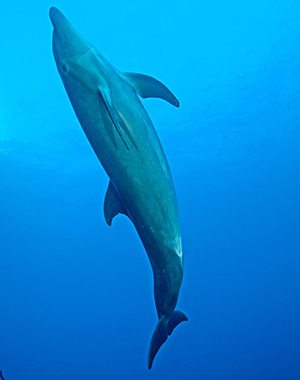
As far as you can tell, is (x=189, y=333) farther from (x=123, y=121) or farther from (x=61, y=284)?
(x=123, y=121)

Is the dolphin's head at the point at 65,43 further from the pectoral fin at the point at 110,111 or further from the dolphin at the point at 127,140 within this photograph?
the pectoral fin at the point at 110,111

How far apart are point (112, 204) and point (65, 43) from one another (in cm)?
137

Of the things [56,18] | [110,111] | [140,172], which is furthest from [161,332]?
[56,18]

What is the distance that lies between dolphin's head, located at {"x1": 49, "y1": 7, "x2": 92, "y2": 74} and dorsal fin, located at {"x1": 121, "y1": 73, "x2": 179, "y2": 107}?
0.45 meters

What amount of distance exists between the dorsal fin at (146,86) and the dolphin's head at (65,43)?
0.45 metres

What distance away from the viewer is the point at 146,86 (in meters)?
3.02

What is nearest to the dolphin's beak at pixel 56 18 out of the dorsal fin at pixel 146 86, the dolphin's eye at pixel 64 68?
the dolphin's eye at pixel 64 68

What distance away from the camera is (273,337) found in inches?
1517

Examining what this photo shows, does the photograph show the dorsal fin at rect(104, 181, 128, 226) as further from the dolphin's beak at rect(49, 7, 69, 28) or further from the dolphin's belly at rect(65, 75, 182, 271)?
the dolphin's beak at rect(49, 7, 69, 28)

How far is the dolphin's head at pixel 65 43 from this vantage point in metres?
2.57

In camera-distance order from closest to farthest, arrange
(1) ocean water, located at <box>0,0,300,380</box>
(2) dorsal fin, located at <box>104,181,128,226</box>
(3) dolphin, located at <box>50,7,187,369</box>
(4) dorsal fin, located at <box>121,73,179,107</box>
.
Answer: (3) dolphin, located at <box>50,7,187,369</box>
(4) dorsal fin, located at <box>121,73,179,107</box>
(2) dorsal fin, located at <box>104,181,128,226</box>
(1) ocean water, located at <box>0,0,300,380</box>

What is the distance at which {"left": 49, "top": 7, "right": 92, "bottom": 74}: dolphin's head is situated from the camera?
257cm

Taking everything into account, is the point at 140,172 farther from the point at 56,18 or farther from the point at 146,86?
the point at 56,18

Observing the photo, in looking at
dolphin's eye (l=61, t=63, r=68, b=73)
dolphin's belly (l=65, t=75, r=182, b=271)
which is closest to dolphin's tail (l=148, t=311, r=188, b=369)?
dolphin's belly (l=65, t=75, r=182, b=271)
